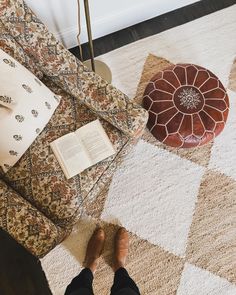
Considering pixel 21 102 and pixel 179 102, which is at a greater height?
pixel 21 102

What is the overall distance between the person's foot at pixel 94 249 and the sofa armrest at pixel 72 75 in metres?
0.62

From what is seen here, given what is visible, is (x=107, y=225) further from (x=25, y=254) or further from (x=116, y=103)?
(x=116, y=103)

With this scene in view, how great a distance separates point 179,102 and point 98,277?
100 centimetres

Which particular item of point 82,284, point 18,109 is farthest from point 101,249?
point 18,109

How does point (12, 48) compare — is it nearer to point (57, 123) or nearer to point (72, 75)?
point (72, 75)

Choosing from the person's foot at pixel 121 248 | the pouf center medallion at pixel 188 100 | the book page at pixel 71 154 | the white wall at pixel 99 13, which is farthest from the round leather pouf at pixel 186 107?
the white wall at pixel 99 13

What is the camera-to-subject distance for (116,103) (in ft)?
4.91

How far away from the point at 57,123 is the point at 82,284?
755mm

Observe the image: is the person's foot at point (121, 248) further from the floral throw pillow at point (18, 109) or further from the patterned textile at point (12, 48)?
the patterned textile at point (12, 48)

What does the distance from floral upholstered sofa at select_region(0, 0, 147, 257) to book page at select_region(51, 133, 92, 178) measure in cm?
3

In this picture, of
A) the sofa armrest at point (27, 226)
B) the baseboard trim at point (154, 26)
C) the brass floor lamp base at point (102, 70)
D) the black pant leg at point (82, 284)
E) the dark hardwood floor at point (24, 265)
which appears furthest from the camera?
the baseboard trim at point (154, 26)

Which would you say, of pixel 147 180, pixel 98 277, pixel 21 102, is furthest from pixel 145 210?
pixel 21 102

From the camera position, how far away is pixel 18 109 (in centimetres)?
142

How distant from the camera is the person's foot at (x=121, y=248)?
5.74ft
